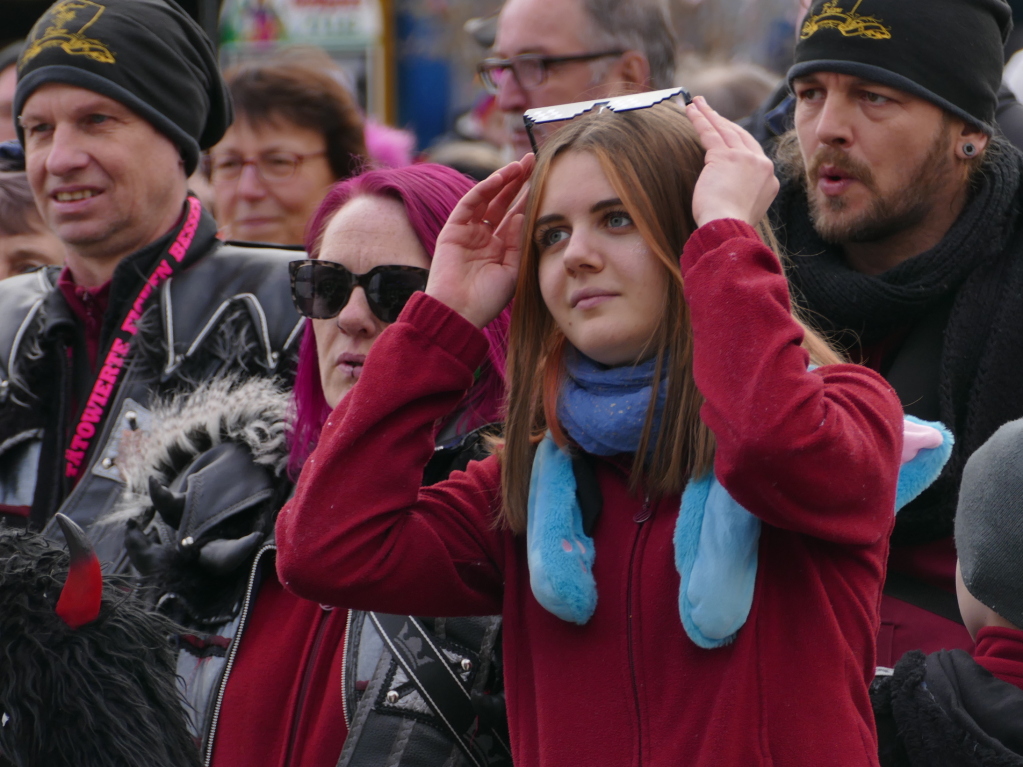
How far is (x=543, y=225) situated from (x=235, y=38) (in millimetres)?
11062

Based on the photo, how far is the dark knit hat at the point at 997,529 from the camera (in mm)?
2291

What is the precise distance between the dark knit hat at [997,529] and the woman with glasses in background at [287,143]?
305 cm

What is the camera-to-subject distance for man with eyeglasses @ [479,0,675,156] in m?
4.20

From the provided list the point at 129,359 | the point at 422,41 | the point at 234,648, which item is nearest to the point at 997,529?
the point at 234,648

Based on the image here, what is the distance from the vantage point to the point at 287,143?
16.3 ft

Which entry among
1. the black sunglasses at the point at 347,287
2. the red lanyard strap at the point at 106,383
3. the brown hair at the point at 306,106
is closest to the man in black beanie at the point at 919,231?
the black sunglasses at the point at 347,287

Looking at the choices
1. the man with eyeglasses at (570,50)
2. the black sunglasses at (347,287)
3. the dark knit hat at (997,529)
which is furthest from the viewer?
the man with eyeglasses at (570,50)

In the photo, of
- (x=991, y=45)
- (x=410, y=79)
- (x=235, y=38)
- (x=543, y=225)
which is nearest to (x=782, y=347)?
(x=543, y=225)

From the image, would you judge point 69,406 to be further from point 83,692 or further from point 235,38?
point 235,38

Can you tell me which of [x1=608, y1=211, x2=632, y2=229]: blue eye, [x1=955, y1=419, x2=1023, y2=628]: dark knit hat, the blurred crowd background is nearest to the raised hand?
[x1=608, y1=211, x2=632, y2=229]: blue eye

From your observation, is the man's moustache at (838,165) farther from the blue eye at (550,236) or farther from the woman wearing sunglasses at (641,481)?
the blue eye at (550,236)

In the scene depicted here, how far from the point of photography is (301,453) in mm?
2965

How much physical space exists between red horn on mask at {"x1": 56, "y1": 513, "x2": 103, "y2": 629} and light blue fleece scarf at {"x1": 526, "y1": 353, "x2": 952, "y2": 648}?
71 cm

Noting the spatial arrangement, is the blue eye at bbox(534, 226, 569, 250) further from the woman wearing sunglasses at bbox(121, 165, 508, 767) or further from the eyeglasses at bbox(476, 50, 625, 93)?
the eyeglasses at bbox(476, 50, 625, 93)
